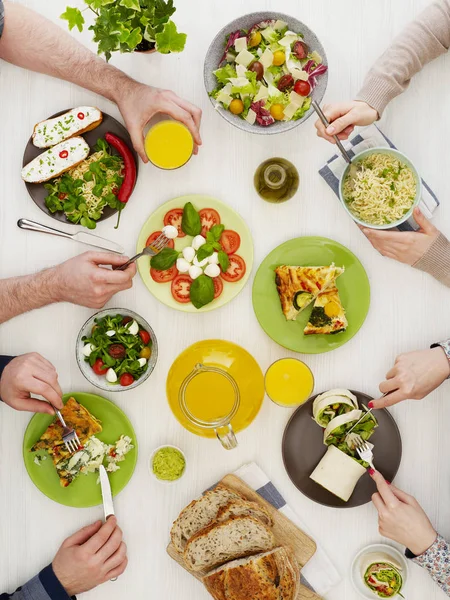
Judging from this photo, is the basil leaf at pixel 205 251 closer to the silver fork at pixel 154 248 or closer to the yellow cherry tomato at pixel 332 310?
the silver fork at pixel 154 248

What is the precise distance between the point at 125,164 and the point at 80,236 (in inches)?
14.3

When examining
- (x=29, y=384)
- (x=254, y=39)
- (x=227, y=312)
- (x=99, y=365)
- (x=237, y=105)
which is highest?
(x=254, y=39)

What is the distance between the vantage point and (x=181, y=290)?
8.16ft

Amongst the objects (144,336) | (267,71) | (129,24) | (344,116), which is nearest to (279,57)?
(267,71)

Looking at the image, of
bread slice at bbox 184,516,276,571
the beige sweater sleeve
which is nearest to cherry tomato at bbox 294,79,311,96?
the beige sweater sleeve

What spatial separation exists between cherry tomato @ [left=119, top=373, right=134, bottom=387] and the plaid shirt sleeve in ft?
2.82

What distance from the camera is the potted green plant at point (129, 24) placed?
2078mm

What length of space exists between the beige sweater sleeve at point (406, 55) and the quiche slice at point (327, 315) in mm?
772

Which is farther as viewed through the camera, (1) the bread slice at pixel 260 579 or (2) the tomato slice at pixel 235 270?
(2) the tomato slice at pixel 235 270

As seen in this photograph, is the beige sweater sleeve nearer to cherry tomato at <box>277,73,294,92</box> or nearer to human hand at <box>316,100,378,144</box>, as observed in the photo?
human hand at <box>316,100,378,144</box>

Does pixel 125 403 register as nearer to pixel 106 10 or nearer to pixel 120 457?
pixel 120 457

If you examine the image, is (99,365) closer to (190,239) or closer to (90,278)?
(90,278)

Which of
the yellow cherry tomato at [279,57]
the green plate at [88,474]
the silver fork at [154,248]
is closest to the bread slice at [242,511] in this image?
the green plate at [88,474]

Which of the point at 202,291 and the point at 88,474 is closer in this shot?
the point at 202,291
